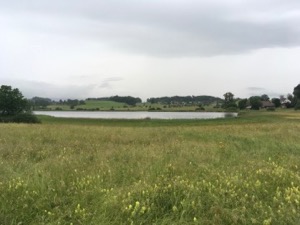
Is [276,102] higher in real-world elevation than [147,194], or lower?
higher

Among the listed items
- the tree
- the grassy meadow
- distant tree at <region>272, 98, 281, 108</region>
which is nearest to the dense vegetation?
the tree

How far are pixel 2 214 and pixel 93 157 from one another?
4.34 m

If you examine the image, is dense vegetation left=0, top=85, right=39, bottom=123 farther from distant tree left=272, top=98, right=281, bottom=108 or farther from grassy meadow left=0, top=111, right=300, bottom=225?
distant tree left=272, top=98, right=281, bottom=108

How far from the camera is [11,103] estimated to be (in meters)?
85.8

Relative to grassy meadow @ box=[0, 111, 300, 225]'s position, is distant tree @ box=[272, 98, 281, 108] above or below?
above

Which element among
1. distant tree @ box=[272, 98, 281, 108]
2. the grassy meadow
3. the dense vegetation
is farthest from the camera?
distant tree @ box=[272, 98, 281, 108]

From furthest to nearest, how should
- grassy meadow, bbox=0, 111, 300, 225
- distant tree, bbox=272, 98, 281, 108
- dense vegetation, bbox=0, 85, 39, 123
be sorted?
distant tree, bbox=272, 98, 281, 108
dense vegetation, bbox=0, 85, 39, 123
grassy meadow, bbox=0, 111, 300, 225

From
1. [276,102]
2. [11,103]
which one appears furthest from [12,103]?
[276,102]

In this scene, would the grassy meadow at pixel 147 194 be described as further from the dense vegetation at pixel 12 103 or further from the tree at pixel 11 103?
the tree at pixel 11 103

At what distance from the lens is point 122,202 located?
5.32m

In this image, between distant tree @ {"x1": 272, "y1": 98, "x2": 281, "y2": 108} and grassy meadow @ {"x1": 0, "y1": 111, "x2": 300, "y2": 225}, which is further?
distant tree @ {"x1": 272, "y1": 98, "x2": 281, "y2": 108}

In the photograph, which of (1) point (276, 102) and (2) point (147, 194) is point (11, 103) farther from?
(1) point (276, 102)

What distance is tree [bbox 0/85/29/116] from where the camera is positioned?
3344 inches

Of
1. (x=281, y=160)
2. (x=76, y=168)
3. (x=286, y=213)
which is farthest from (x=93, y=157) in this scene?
(x=286, y=213)
